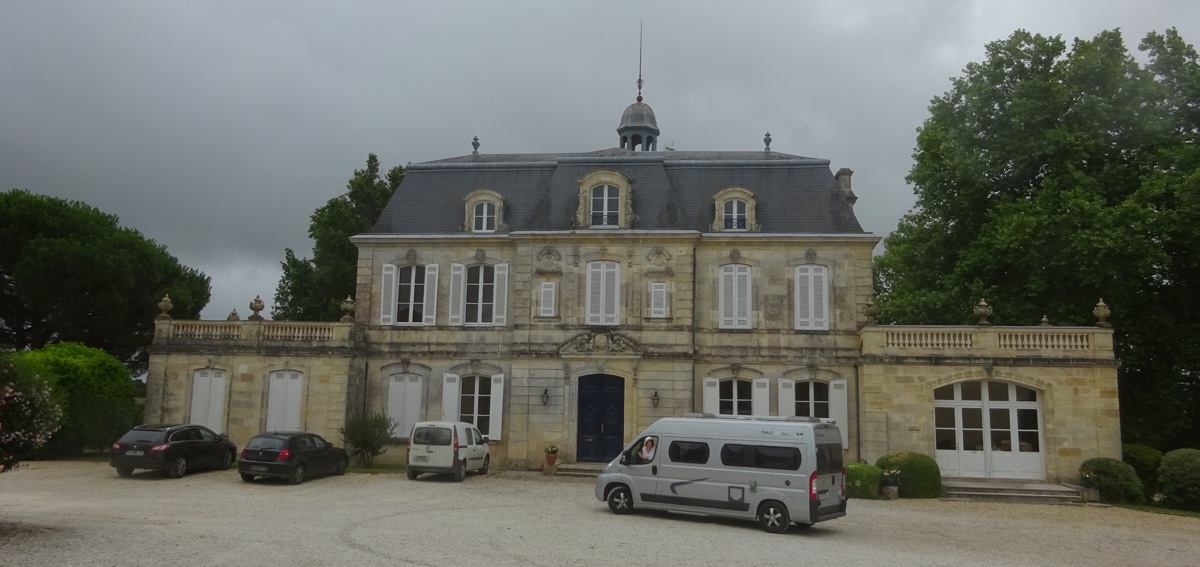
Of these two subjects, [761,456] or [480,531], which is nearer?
[480,531]

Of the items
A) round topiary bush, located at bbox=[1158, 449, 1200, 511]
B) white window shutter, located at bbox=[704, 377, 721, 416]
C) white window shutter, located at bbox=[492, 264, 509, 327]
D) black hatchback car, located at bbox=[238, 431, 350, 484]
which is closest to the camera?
round topiary bush, located at bbox=[1158, 449, 1200, 511]

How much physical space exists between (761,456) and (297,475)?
11337 millimetres

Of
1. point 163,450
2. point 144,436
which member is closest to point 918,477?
point 163,450

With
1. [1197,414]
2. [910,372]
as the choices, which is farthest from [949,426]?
[1197,414]

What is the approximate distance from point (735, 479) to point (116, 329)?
29467 mm

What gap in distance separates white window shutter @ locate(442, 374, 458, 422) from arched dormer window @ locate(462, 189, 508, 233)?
15.0 ft

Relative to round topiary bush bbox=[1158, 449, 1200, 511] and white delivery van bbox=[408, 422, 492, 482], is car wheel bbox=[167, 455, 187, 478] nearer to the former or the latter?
white delivery van bbox=[408, 422, 492, 482]

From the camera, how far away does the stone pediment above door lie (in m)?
24.8

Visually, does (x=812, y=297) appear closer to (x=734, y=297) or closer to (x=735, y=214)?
(x=734, y=297)

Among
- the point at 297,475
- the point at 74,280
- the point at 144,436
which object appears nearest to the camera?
the point at 297,475

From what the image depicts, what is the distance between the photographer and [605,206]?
2589 centimetres

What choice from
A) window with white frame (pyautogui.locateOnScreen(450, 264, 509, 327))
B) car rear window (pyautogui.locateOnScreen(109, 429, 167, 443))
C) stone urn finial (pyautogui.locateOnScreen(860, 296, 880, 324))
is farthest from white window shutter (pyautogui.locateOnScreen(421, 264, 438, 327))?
stone urn finial (pyautogui.locateOnScreen(860, 296, 880, 324))

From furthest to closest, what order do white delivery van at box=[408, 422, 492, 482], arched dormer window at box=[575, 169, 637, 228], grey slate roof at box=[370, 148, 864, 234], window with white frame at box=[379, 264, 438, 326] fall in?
window with white frame at box=[379, 264, 438, 326]
grey slate roof at box=[370, 148, 864, 234]
arched dormer window at box=[575, 169, 637, 228]
white delivery van at box=[408, 422, 492, 482]

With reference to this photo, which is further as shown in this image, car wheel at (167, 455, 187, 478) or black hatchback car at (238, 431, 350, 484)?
car wheel at (167, 455, 187, 478)
